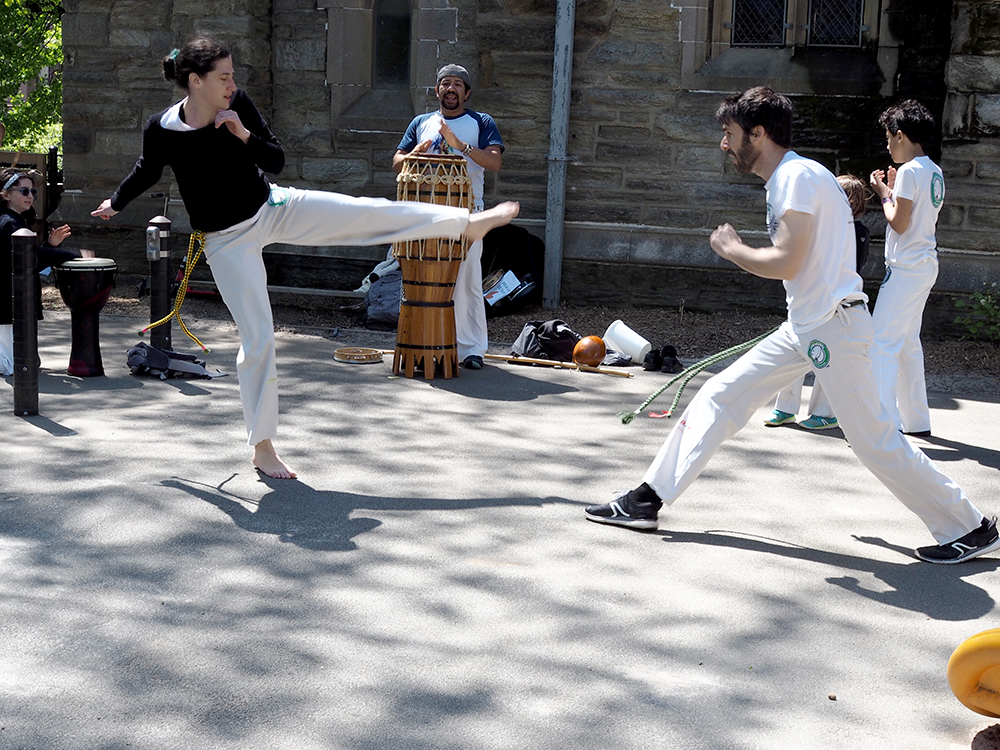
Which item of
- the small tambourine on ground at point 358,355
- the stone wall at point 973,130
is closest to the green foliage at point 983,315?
the stone wall at point 973,130

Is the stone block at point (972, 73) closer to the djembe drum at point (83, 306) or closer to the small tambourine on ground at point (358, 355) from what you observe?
the small tambourine on ground at point (358, 355)

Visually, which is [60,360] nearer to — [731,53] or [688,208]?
[688,208]

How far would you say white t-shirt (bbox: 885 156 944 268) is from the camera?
21.5 ft

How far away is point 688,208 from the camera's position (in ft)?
37.6

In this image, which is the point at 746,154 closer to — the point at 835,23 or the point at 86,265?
the point at 86,265

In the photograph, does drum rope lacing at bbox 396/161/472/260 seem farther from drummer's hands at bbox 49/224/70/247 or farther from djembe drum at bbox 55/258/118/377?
drummer's hands at bbox 49/224/70/247

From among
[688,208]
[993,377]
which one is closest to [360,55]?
[688,208]

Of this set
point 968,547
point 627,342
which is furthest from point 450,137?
point 968,547

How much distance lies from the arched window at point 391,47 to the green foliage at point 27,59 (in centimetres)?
679

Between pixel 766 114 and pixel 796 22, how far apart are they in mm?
7440

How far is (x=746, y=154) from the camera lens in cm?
452

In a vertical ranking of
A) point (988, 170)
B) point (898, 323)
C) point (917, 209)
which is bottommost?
point (898, 323)

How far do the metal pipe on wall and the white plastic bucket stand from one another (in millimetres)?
2246

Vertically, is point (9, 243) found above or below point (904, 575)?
above
